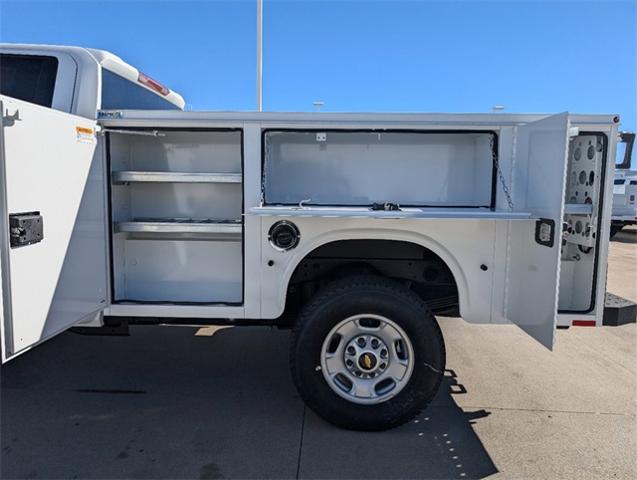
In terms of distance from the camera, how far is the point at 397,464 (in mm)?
2900

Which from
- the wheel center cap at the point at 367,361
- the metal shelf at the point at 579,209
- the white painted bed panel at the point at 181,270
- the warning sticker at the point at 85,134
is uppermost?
the warning sticker at the point at 85,134

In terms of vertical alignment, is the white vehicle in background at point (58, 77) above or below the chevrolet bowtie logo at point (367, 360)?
above

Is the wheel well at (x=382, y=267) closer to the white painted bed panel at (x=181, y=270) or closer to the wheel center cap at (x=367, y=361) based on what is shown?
the white painted bed panel at (x=181, y=270)

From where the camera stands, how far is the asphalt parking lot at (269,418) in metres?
2.89

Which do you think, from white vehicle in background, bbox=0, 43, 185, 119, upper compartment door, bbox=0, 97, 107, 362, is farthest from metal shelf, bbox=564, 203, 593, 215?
white vehicle in background, bbox=0, 43, 185, 119

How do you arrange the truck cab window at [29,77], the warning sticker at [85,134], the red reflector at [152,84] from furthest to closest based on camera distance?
the red reflector at [152,84] → the truck cab window at [29,77] → the warning sticker at [85,134]

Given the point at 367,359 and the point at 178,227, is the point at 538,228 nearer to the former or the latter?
the point at 367,359

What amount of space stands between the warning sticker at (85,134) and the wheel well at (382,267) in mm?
1575

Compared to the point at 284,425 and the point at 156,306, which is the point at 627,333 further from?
the point at 156,306

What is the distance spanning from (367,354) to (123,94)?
8.98ft

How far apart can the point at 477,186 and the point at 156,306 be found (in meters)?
2.39

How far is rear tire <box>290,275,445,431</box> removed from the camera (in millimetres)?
3109

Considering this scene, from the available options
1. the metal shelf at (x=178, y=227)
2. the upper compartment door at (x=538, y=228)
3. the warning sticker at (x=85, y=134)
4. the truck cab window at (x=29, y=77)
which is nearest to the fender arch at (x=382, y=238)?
the upper compartment door at (x=538, y=228)

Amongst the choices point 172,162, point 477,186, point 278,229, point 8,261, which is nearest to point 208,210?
point 172,162
